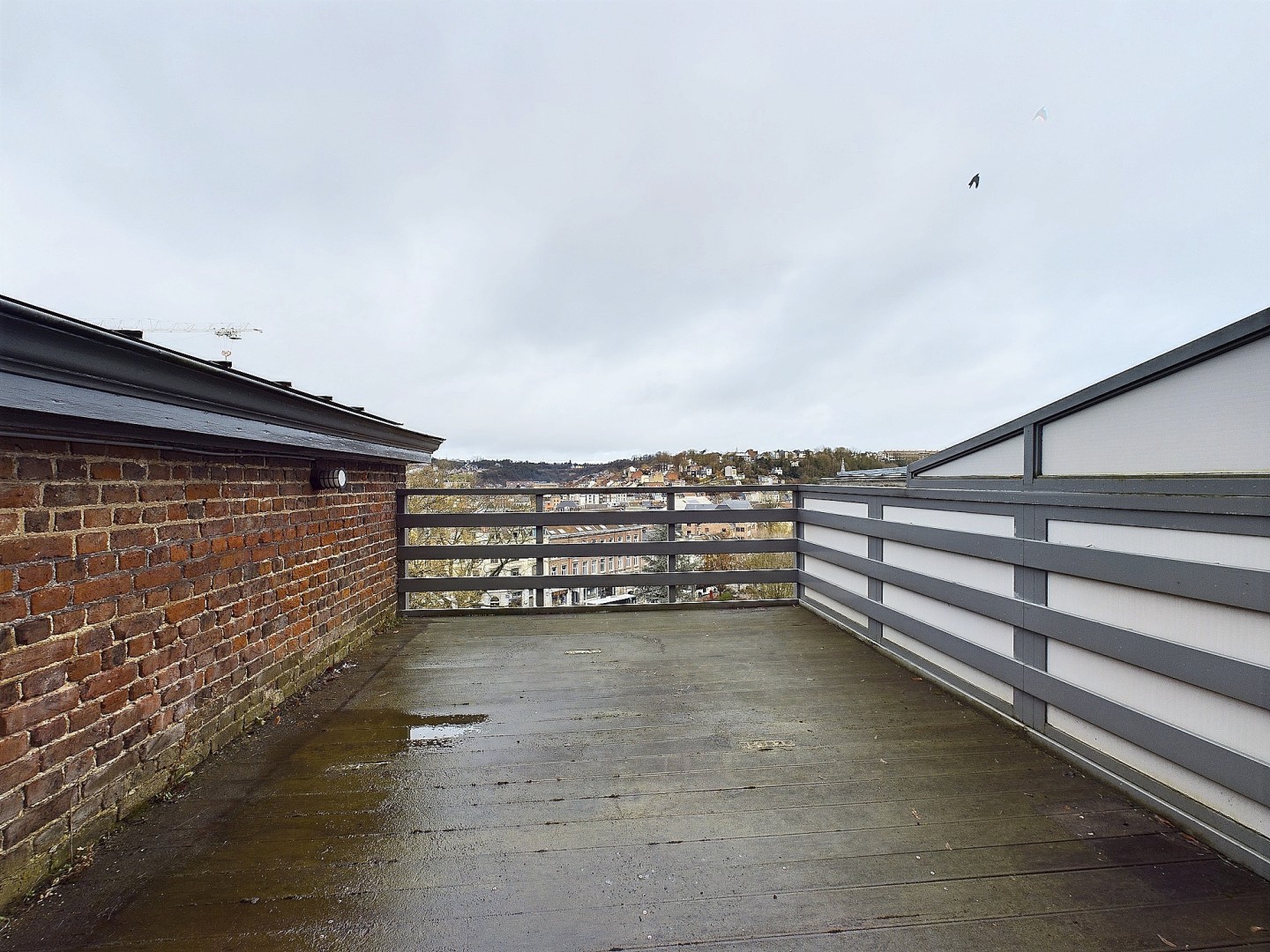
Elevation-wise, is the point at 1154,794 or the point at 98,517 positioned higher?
the point at 98,517

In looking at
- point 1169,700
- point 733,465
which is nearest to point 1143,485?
point 1169,700

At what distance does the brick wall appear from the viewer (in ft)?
4.53

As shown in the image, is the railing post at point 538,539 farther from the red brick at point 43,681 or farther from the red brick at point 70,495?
the red brick at point 43,681

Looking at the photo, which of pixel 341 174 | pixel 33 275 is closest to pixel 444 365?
pixel 341 174

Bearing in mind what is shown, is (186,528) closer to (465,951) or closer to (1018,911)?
(465,951)

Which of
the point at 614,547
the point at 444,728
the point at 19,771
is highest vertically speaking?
the point at 614,547

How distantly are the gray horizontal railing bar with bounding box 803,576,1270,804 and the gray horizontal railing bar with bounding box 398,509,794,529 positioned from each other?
167cm

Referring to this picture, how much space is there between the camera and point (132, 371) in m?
1.57

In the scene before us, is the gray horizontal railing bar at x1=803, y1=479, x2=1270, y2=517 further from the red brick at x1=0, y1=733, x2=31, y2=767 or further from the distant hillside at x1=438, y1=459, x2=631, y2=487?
the red brick at x1=0, y1=733, x2=31, y2=767

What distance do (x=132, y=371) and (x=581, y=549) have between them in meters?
3.16

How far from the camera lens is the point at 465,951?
118 cm

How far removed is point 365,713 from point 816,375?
443 inches

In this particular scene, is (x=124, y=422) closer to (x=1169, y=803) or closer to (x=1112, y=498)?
(x=1112, y=498)

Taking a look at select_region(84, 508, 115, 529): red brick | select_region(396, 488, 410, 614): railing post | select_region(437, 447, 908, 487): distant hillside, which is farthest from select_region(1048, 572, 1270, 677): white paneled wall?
select_region(396, 488, 410, 614): railing post
